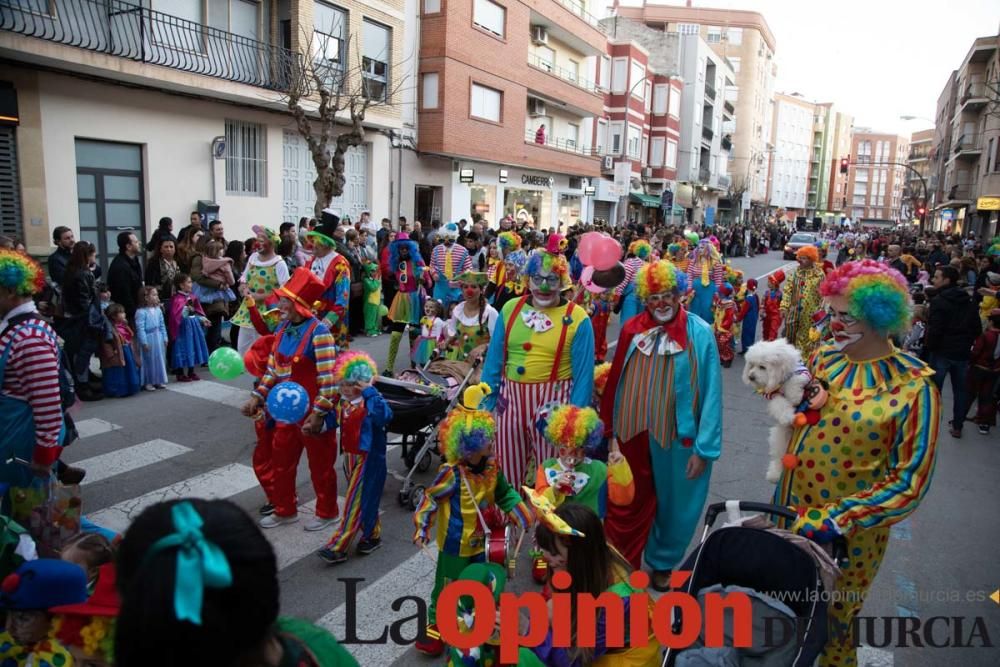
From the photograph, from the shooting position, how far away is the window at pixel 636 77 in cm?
3912

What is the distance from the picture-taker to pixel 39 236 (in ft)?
41.1

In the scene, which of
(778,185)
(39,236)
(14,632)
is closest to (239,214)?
(39,236)

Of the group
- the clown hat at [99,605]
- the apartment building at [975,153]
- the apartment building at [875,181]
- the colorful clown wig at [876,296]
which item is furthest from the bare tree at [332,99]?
the apartment building at [875,181]

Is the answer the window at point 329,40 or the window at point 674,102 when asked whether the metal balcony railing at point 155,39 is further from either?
the window at point 674,102

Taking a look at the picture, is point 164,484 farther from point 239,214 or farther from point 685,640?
point 239,214

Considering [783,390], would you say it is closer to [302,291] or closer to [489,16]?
[302,291]

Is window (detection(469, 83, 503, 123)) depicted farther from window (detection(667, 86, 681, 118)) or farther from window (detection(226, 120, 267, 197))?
window (detection(667, 86, 681, 118))

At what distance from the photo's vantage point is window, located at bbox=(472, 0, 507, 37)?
23.3 meters

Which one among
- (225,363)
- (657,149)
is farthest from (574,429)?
(657,149)

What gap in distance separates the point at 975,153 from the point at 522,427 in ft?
155

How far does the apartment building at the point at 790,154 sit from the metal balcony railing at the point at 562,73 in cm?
5964

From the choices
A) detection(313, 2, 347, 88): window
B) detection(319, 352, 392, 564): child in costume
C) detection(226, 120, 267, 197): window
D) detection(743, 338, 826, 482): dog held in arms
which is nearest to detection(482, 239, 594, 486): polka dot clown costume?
detection(319, 352, 392, 564): child in costume

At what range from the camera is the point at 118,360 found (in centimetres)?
822

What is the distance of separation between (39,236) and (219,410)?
7277 millimetres
